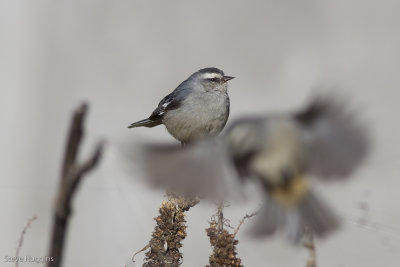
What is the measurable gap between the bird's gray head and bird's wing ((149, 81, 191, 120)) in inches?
2.4

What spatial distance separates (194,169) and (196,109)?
1239 mm

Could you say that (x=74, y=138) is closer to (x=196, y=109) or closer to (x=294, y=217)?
(x=294, y=217)

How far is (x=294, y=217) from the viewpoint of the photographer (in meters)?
0.96

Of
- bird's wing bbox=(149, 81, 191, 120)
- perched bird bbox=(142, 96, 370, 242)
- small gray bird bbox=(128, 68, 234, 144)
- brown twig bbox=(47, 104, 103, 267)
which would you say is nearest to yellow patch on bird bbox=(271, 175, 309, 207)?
perched bird bbox=(142, 96, 370, 242)

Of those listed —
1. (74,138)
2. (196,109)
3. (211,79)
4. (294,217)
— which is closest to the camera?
(74,138)

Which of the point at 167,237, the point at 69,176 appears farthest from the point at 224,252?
the point at 69,176

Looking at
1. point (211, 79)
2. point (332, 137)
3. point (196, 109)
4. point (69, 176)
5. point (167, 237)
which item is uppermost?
point (211, 79)

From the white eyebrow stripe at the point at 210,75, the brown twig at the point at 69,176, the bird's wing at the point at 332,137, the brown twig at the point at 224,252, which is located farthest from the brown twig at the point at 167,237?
the white eyebrow stripe at the point at 210,75

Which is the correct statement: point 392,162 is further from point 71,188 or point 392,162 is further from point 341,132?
point 71,188

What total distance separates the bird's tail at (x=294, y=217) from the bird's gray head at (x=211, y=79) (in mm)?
1293

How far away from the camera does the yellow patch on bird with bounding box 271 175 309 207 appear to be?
894 mm

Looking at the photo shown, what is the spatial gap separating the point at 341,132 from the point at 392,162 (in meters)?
0.09

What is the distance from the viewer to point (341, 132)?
881 mm

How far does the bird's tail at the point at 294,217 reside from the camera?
0.93m
